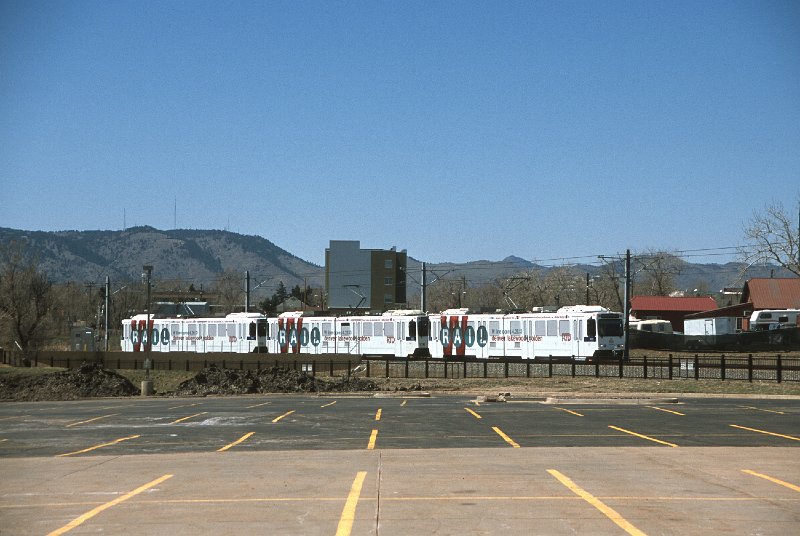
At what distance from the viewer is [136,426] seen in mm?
25625

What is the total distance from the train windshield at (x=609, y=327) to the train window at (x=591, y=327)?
0.78 ft

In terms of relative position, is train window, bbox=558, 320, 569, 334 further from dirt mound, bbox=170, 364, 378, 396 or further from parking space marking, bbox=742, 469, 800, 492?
parking space marking, bbox=742, 469, 800, 492

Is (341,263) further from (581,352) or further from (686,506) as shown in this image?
(686,506)

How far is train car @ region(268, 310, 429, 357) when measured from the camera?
206 ft

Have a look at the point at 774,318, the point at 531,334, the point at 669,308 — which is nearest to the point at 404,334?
the point at 531,334

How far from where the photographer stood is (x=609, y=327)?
54750 mm

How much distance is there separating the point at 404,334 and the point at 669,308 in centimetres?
5849

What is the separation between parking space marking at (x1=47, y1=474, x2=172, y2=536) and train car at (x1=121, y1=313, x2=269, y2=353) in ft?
185

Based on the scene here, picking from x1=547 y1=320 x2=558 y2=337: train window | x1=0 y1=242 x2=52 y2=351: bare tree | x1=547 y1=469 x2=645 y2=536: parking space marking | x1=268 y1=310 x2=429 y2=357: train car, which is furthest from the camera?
x1=0 y1=242 x2=52 y2=351: bare tree

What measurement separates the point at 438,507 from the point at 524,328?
45859mm

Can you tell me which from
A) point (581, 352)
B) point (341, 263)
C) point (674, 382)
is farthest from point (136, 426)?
point (341, 263)

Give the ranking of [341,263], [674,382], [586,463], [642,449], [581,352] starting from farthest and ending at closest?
[341,263] < [581,352] < [674,382] < [642,449] < [586,463]

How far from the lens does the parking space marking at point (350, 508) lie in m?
10.8

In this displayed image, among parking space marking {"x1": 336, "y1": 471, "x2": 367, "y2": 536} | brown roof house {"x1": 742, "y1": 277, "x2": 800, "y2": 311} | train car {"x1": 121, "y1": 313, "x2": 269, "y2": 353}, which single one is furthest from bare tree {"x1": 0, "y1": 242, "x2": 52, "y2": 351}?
parking space marking {"x1": 336, "y1": 471, "x2": 367, "y2": 536}
